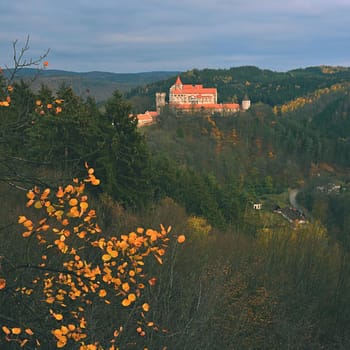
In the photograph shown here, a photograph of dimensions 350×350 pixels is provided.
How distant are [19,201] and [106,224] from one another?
124 inches

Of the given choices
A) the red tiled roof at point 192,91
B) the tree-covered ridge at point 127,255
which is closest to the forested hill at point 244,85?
the red tiled roof at point 192,91

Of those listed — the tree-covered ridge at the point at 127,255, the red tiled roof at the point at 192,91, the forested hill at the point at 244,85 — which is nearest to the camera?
the tree-covered ridge at the point at 127,255

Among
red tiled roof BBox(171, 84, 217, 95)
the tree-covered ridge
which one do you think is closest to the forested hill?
red tiled roof BBox(171, 84, 217, 95)

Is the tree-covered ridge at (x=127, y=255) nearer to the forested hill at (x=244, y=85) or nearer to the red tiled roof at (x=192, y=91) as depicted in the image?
the red tiled roof at (x=192, y=91)

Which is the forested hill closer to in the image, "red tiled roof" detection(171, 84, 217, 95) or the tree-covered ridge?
"red tiled roof" detection(171, 84, 217, 95)

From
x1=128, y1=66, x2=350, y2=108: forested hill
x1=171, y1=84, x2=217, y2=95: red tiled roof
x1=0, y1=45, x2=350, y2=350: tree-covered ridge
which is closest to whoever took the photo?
x1=0, y1=45, x2=350, y2=350: tree-covered ridge

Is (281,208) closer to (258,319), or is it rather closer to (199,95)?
(258,319)

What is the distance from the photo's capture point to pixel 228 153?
64.1m

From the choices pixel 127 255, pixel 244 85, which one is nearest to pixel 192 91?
pixel 244 85

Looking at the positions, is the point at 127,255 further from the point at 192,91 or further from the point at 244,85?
the point at 244,85

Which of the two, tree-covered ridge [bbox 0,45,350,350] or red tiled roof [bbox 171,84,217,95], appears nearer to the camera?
tree-covered ridge [bbox 0,45,350,350]

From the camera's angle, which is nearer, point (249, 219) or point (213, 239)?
point (213, 239)

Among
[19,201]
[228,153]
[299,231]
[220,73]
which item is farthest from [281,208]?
[220,73]

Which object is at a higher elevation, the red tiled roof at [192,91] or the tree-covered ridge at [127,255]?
the red tiled roof at [192,91]
